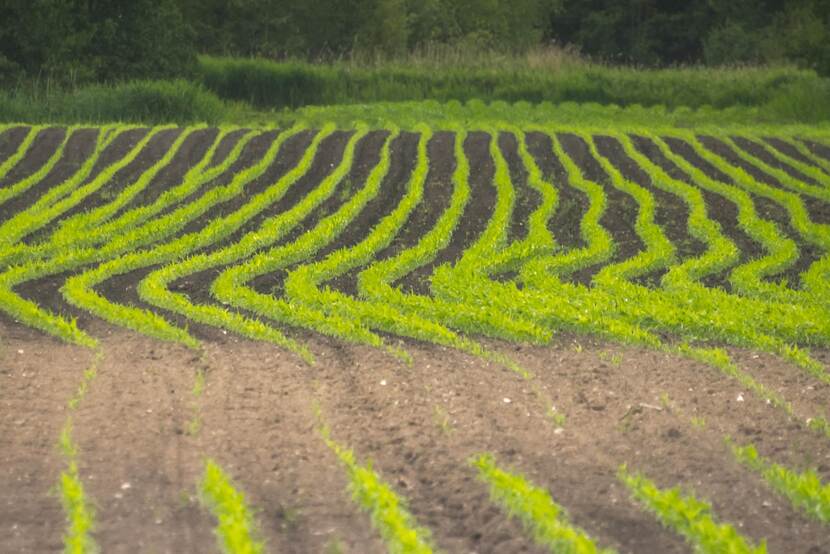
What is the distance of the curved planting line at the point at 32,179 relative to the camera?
58.2 ft

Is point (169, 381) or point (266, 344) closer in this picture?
point (169, 381)

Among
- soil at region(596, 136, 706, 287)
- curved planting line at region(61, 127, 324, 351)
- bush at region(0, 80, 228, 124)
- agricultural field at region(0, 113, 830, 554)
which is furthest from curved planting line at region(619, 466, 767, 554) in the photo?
bush at region(0, 80, 228, 124)

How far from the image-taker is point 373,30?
161 ft

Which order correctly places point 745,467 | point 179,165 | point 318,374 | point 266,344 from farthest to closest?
1. point 179,165
2. point 266,344
3. point 318,374
4. point 745,467

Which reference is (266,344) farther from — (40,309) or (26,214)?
(26,214)

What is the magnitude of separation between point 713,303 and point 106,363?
550 centimetres

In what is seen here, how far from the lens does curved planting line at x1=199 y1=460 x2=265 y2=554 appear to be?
5.89m

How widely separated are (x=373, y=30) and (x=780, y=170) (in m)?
31.6

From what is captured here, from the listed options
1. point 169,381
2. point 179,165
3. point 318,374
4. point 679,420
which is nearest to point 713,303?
point 679,420

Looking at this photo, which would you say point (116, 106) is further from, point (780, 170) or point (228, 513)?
point (228, 513)

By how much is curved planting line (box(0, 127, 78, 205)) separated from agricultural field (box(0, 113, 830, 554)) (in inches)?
4.0

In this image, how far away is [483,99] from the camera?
108 ft

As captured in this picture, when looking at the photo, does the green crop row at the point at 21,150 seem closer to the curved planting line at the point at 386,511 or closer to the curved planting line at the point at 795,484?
the curved planting line at the point at 386,511

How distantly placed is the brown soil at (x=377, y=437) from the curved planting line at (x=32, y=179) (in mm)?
8384
